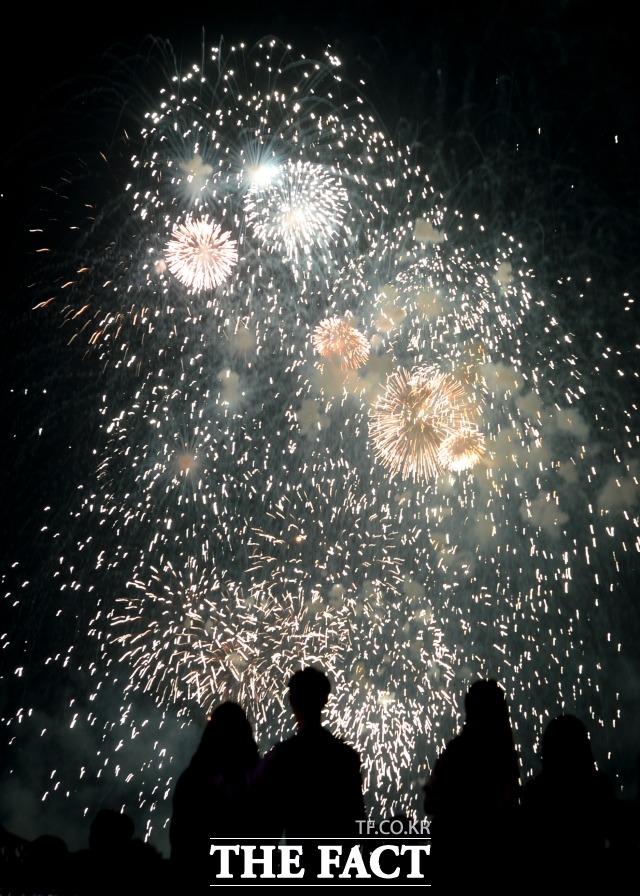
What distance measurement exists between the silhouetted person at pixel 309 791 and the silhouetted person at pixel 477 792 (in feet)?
1.47

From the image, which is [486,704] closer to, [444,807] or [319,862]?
[444,807]

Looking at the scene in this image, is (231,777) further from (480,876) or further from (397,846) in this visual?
(480,876)

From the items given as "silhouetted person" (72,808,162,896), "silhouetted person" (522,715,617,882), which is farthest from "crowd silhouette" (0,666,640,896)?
"silhouetted person" (72,808,162,896)

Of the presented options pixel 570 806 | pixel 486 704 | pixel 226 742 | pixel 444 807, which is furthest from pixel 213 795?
pixel 570 806

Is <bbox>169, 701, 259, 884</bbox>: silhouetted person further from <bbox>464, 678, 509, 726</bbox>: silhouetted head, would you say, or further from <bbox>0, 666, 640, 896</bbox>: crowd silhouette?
<bbox>464, 678, 509, 726</bbox>: silhouetted head

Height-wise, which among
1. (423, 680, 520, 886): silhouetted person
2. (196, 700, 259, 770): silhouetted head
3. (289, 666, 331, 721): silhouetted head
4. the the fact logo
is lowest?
the the fact logo

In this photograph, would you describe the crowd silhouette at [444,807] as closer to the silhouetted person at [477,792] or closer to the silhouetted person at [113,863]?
the silhouetted person at [477,792]

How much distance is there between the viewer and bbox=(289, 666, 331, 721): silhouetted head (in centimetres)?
427

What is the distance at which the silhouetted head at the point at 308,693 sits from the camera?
427 cm

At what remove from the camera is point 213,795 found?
4141 millimetres

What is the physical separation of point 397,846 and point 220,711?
127 cm

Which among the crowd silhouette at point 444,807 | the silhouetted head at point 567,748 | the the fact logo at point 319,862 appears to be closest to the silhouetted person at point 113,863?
the crowd silhouette at point 444,807

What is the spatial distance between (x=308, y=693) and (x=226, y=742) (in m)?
0.56

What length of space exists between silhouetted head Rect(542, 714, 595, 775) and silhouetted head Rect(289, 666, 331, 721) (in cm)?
130
